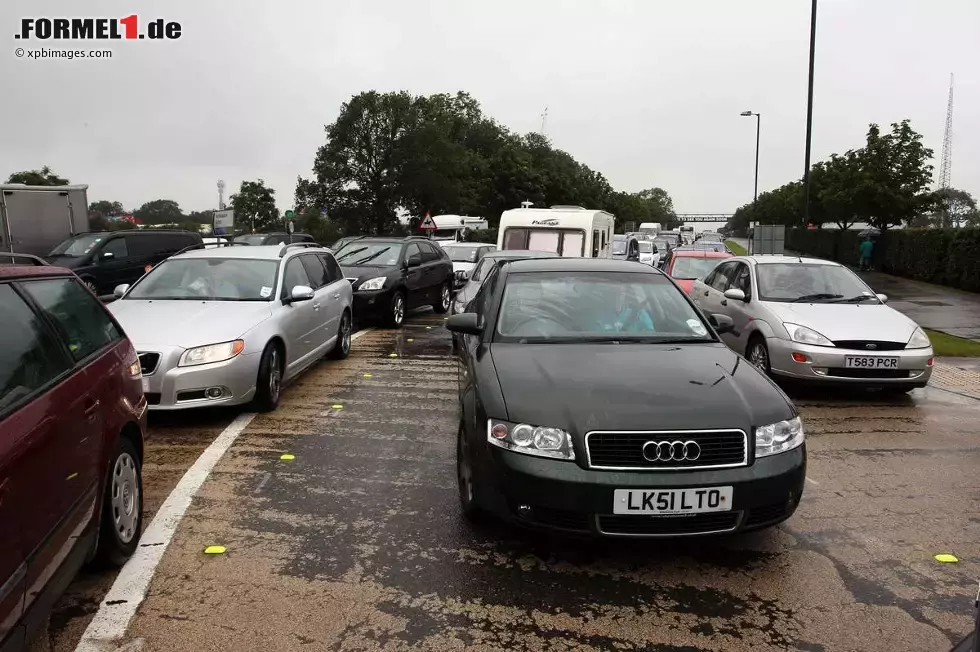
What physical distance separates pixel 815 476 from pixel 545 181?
70.6 metres

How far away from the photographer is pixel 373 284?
1335 centimetres

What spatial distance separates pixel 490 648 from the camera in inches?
122

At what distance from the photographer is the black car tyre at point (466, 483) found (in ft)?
13.3

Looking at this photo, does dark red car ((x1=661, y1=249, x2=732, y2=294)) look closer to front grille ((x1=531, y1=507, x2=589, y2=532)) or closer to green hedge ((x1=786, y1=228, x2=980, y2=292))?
green hedge ((x1=786, y1=228, x2=980, y2=292))

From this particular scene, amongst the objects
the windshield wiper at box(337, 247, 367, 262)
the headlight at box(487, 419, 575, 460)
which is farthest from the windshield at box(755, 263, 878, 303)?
the windshield wiper at box(337, 247, 367, 262)

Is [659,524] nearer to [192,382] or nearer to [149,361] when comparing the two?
[192,382]

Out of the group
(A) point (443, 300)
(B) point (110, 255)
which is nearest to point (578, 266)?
(A) point (443, 300)

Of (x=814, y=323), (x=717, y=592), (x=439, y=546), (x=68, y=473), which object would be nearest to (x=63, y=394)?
(x=68, y=473)

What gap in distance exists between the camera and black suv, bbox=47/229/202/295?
1708 centimetres

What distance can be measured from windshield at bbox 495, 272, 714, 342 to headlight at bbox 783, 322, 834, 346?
3.11 meters

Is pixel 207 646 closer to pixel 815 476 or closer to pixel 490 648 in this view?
pixel 490 648

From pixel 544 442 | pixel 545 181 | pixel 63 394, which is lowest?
pixel 544 442

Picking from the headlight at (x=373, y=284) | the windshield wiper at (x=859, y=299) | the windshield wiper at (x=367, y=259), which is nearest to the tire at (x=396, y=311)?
the headlight at (x=373, y=284)

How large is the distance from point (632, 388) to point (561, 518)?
81 cm
